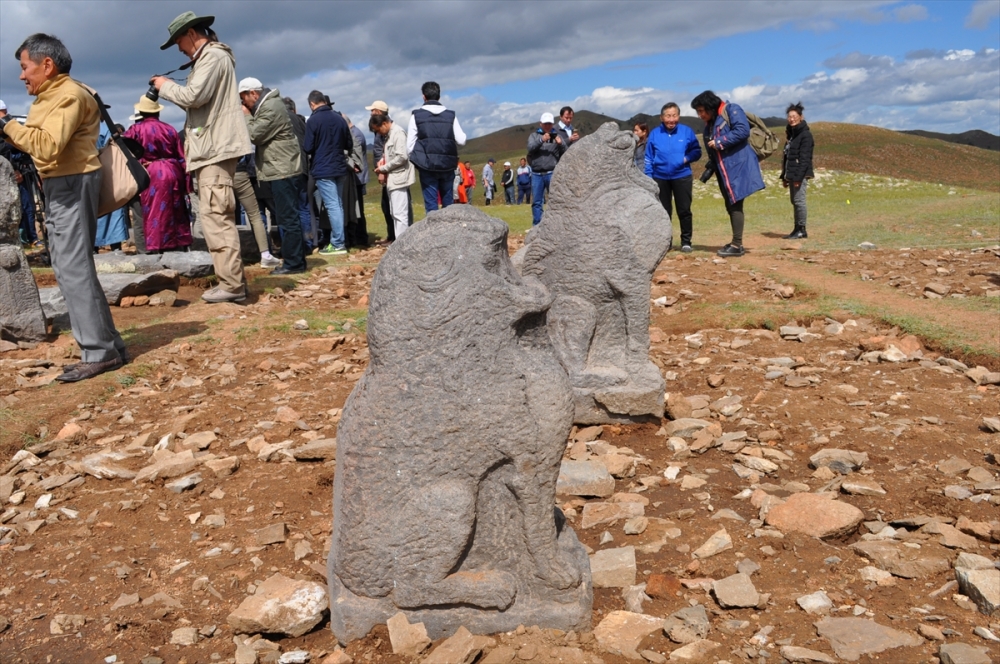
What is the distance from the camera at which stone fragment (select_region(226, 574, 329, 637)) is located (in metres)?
3.15

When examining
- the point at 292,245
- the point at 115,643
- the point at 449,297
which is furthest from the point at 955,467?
the point at 292,245

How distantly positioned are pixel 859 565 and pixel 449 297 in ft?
7.40

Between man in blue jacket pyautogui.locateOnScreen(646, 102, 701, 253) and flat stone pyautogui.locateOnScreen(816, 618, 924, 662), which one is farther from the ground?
man in blue jacket pyautogui.locateOnScreen(646, 102, 701, 253)

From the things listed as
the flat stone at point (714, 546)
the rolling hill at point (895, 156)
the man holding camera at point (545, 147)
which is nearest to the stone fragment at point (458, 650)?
the flat stone at point (714, 546)

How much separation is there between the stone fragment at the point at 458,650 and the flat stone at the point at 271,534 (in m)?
1.30

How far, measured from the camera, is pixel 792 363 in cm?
648

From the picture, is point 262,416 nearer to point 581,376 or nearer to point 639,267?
point 581,376

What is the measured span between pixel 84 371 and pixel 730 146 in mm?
8222

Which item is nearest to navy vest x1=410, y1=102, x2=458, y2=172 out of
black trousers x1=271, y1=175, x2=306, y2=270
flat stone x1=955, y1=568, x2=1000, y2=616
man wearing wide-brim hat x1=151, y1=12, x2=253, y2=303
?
black trousers x1=271, y1=175, x2=306, y2=270

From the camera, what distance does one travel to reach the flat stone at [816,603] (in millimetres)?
3213

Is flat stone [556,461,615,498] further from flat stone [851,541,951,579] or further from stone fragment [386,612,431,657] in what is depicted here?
stone fragment [386,612,431,657]

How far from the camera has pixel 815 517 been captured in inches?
153

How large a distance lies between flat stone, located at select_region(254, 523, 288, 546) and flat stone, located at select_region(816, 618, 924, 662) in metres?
2.48

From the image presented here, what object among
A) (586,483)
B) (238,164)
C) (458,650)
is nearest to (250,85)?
(238,164)
